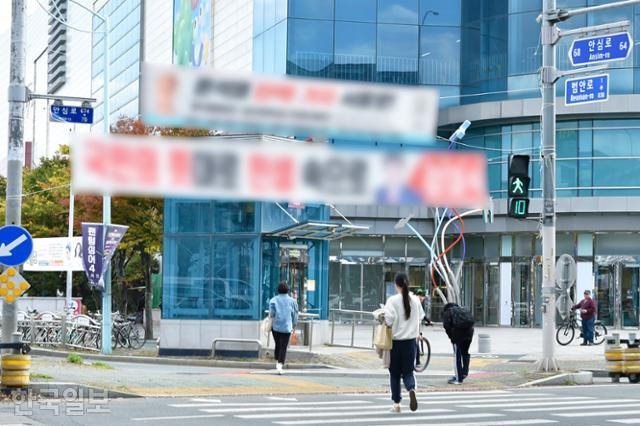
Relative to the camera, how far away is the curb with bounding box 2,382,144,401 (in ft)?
52.2

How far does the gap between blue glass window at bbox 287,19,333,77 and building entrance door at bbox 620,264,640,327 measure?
14.7 metres

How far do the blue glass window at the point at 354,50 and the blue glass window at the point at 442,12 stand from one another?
244 cm

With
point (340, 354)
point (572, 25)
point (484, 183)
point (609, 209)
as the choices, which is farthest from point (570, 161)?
point (484, 183)

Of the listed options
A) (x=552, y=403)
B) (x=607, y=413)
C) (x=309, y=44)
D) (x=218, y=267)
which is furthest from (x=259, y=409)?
(x=309, y=44)

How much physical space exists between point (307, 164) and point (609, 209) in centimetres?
4145

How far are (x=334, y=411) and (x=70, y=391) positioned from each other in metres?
4.27

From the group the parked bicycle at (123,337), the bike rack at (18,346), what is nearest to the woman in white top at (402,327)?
the bike rack at (18,346)

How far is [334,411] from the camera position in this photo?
14.6 metres

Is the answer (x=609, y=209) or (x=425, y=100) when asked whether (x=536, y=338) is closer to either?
(x=609, y=209)

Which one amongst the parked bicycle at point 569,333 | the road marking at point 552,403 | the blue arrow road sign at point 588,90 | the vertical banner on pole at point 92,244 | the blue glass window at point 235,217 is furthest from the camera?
the parked bicycle at point 569,333

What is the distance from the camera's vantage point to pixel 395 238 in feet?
157

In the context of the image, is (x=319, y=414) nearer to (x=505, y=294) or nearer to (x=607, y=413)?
(x=607, y=413)

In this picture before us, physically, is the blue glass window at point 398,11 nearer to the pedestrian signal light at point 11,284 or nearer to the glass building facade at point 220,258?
the glass building facade at point 220,258

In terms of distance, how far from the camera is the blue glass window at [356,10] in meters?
43.3
